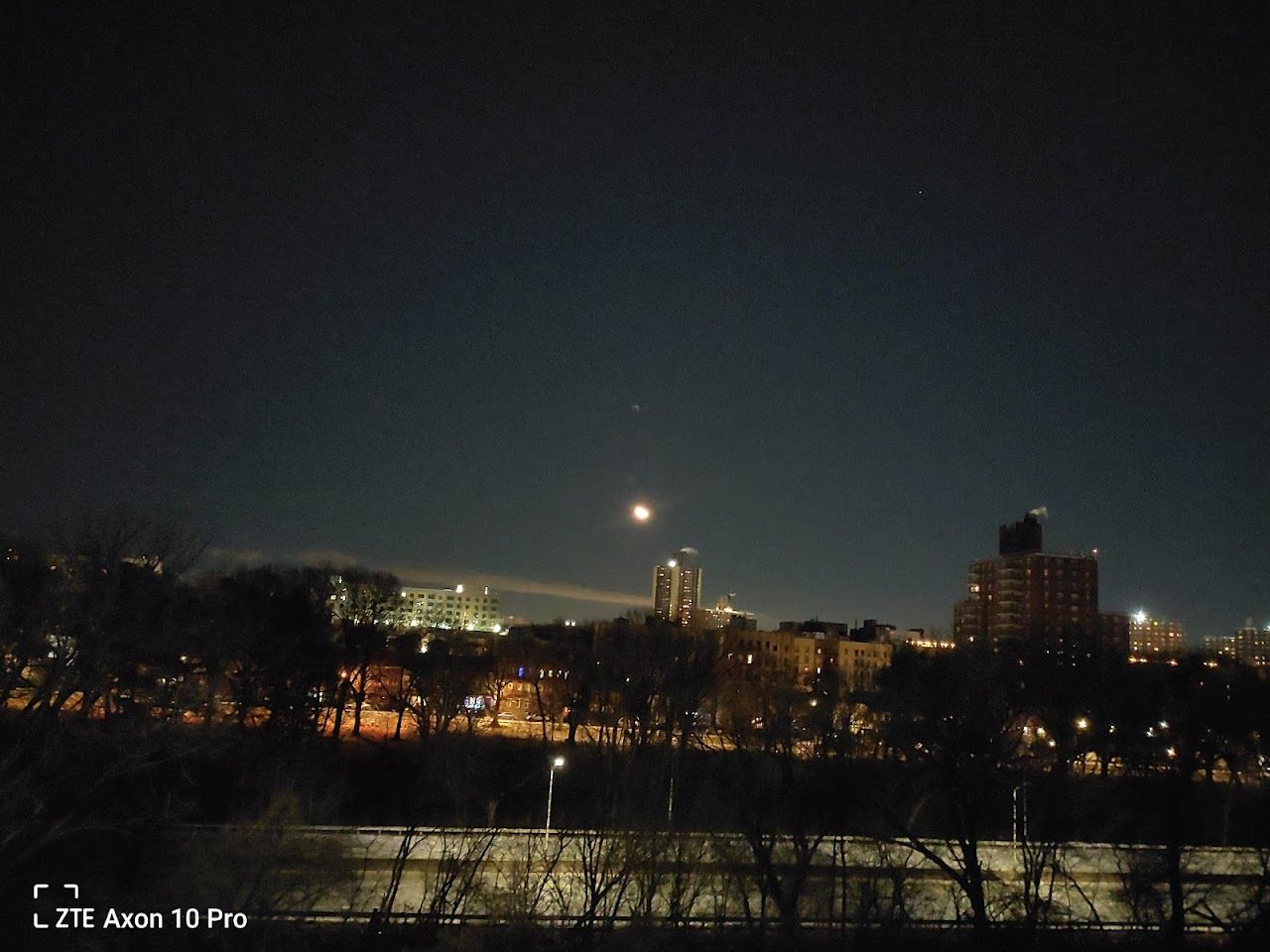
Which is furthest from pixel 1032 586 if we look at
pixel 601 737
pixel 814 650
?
pixel 601 737

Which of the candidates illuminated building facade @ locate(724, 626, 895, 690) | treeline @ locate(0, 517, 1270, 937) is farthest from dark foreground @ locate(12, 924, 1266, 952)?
illuminated building facade @ locate(724, 626, 895, 690)

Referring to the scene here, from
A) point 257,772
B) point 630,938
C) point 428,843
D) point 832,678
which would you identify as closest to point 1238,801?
point 832,678

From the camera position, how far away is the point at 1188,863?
2850cm

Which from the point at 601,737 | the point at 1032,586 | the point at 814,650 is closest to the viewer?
the point at 601,737

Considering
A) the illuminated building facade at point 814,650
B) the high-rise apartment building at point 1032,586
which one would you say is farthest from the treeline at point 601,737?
the high-rise apartment building at point 1032,586

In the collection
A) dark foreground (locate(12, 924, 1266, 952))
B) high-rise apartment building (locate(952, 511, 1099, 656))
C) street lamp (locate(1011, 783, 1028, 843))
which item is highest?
high-rise apartment building (locate(952, 511, 1099, 656))

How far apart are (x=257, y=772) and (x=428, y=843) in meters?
8.64

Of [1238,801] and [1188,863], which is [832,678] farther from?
[1188,863]

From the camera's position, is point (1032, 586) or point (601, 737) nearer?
point (601, 737)

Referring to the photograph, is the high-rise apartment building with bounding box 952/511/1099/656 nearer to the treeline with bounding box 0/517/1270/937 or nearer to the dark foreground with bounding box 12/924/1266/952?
the treeline with bounding box 0/517/1270/937

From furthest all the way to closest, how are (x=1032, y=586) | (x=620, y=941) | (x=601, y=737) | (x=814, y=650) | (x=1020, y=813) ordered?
1. (x=1032, y=586)
2. (x=814, y=650)
3. (x=601, y=737)
4. (x=1020, y=813)
5. (x=620, y=941)

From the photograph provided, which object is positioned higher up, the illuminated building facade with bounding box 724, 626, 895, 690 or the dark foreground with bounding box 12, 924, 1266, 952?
the illuminated building facade with bounding box 724, 626, 895, 690

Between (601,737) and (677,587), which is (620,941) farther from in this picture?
(677,587)

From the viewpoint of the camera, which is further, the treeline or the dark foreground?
the treeline
